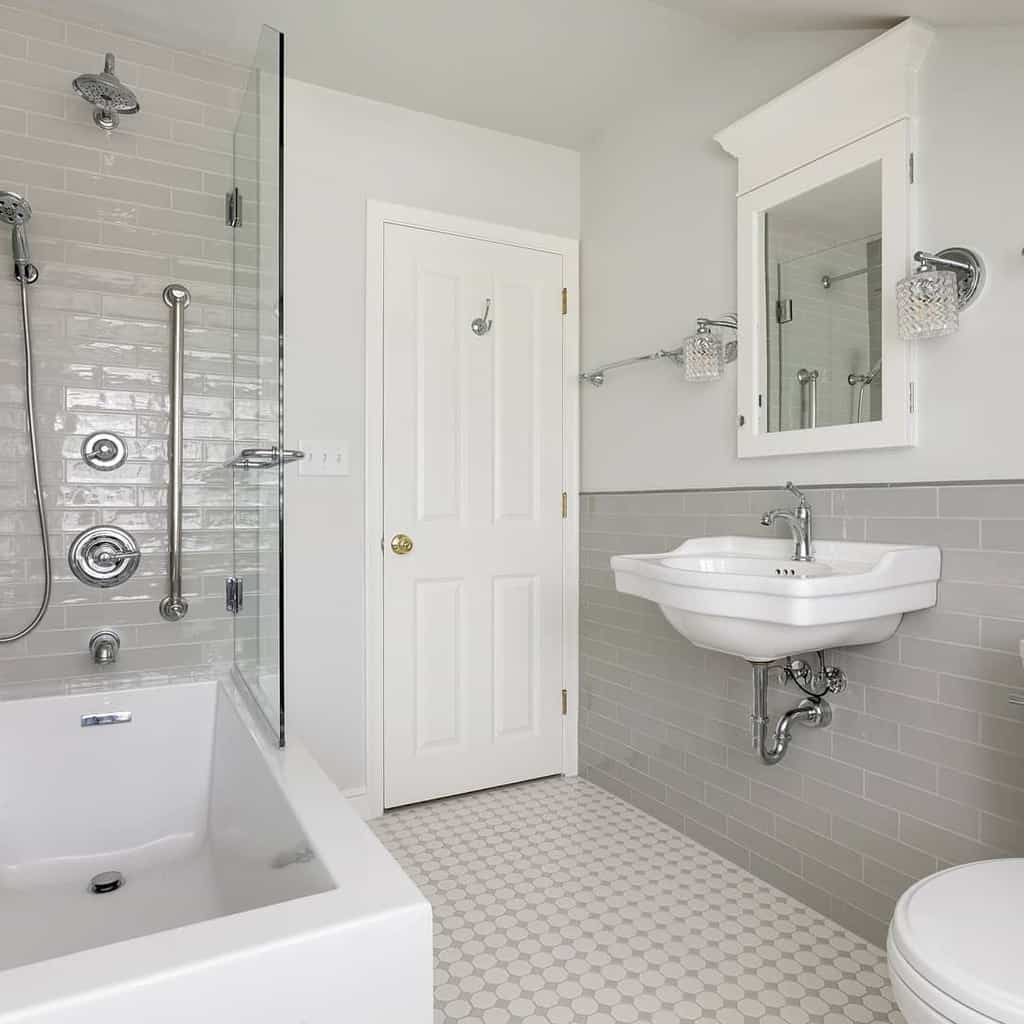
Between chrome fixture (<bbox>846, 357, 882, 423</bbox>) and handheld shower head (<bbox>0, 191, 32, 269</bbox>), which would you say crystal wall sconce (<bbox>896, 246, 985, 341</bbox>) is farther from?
handheld shower head (<bbox>0, 191, 32, 269</bbox>)

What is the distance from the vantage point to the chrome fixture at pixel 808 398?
1.98 meters

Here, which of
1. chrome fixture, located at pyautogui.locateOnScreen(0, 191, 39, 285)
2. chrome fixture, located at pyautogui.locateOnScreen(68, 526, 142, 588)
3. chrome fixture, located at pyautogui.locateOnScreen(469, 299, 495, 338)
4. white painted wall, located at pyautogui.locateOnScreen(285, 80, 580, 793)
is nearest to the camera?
chrome fixture, located at pyautogui.locateOnScreen(0, 191, 39, 285)

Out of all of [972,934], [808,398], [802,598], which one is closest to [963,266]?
[808,398]

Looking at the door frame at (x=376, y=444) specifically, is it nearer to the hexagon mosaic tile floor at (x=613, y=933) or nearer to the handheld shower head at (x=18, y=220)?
the hexagon mosaic tile floor at (x=613, y=933)

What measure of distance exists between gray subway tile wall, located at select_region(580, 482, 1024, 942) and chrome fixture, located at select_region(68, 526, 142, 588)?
167cm

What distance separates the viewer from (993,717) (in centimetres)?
158

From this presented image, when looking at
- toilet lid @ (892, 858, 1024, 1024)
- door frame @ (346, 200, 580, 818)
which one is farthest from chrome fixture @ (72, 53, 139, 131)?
toilet lid @ (892, 858, 1024, 1024)

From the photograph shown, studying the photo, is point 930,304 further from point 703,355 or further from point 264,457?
point 264,457

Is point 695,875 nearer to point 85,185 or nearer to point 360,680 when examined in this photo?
point 360,680

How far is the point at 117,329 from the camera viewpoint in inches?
89.6

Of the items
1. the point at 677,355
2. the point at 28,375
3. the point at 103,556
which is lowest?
the point at 103,556

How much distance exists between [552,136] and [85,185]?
1.66m

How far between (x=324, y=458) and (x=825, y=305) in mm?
1622

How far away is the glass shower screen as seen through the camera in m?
1.66
